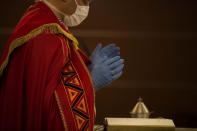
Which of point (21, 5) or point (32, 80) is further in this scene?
point (21, 5)

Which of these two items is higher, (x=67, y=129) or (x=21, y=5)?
(x=21, y=5)

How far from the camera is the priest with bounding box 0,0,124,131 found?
915mm

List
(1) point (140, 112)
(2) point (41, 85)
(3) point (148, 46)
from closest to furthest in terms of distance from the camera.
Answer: (2) point (41, 85) < (1) point (140, 112) < (3) point (148, 46)

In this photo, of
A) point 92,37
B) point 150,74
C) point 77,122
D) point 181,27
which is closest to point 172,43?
point 181,27

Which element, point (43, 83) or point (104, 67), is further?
point (104, 67)

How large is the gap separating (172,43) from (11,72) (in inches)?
70.7

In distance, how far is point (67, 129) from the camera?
0.92 meters

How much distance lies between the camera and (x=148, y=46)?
2.49 meters

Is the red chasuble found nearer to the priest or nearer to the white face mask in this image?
the priest

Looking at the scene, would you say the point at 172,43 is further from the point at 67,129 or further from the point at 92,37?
the point at 67,129

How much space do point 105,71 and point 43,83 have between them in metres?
0.25

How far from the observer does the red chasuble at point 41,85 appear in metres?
0.91

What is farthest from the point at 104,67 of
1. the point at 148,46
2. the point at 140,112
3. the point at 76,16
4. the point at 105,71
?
the point at 148,46

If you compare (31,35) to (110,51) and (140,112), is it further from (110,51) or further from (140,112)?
(140,112)
